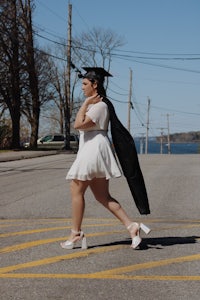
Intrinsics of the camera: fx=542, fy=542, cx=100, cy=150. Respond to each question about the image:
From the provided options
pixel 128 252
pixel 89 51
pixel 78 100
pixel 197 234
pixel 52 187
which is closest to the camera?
pixel 128 252

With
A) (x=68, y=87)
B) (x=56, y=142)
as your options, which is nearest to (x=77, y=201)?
(x=68, y=87)

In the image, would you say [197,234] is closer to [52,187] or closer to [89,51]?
[52,187]

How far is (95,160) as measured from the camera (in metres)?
5.49

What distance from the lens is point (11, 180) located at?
14781 millimetres

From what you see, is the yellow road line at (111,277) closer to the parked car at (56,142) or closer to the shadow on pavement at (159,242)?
the shadow on pavement at (159,242)

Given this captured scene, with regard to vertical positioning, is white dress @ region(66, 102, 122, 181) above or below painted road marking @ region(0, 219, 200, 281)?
above

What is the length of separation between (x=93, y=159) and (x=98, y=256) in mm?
967

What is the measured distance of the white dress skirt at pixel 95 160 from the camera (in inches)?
217

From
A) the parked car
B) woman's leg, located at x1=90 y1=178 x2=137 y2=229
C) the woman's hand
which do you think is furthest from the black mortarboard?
the parked car

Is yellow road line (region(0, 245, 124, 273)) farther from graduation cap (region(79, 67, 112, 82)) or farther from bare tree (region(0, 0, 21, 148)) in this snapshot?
bare tree (region(0, 0, 21, 148))

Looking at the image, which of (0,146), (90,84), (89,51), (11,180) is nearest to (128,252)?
(90,84)

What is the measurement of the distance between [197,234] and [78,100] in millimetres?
67346

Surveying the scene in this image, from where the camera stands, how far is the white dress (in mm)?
5500

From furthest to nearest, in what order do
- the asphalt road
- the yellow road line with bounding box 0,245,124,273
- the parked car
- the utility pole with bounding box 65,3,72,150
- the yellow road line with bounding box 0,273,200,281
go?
the parked car → the utility pole with bounding box 65,3,72,150 → the yellow road line with bounding box 0,245,124,273 → the yellow road line with bounding box 0,273,200,281 → the asphalt road
